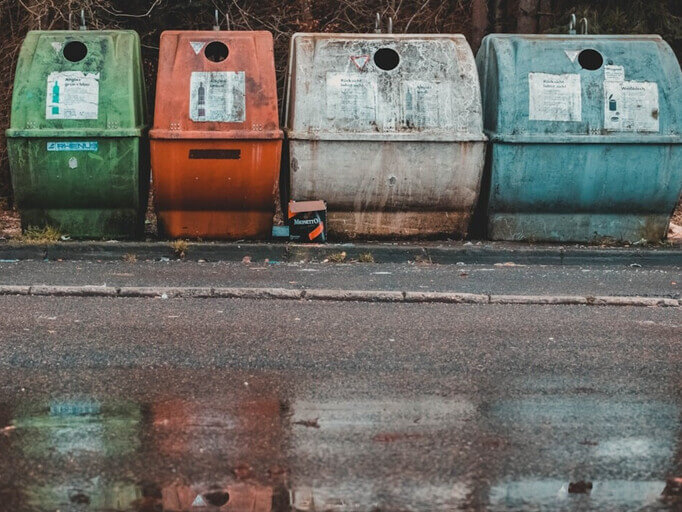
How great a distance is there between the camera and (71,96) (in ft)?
27.5

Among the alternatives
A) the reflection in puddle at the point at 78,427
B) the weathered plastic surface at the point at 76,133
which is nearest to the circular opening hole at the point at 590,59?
the weathered plastic surface at the point at 76,133

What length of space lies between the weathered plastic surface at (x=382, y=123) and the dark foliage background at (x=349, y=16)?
145 inches

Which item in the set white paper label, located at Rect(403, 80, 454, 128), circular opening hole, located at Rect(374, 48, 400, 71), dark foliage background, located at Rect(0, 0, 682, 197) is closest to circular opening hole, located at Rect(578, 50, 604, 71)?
white paper label, located at Rect(403, 80, 454, 128)

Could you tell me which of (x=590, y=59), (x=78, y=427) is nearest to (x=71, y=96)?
(x=590, y=59)

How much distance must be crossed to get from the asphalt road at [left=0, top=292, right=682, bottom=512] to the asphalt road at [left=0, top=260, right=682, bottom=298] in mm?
692

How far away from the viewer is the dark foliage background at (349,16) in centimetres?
1219

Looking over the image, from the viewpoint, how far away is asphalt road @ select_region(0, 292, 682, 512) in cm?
334

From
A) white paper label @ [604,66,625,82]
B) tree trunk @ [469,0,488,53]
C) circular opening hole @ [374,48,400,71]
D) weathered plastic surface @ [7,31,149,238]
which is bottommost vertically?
weathered plastic surface @ [7,31,149,238]

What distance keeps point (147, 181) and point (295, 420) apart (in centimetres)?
540

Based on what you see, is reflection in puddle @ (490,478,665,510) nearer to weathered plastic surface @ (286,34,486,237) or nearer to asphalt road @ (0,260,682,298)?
asphalt road @ (0,260,682,298)

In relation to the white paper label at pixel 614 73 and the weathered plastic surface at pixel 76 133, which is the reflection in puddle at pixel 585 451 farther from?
the weathered plastic surface at pixel 76 133

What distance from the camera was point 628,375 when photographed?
4.79 meters

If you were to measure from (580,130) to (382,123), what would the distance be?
153 cm

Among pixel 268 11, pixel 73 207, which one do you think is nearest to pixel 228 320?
pixel 73 207
